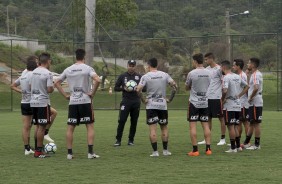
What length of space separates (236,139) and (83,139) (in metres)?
4.56

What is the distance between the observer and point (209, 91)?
14.7 metres

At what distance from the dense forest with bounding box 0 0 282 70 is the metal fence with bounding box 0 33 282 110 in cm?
8

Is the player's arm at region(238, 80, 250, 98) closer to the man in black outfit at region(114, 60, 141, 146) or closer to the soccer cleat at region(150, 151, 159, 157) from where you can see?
the soccer cleat at region(150, 151, 159, 157)

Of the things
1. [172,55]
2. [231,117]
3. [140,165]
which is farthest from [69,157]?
[172,55]

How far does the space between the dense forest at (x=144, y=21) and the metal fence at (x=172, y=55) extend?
0.08 metres

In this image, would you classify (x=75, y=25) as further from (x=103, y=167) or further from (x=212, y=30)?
(x=103, y=167)

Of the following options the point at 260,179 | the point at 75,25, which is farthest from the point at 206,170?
the point at 75,25

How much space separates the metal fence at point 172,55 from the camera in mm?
32812

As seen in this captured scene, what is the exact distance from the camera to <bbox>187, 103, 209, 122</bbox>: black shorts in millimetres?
13312

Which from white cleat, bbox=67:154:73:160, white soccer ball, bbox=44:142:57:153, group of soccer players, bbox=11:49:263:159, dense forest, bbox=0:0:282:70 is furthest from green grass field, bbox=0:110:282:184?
dense forest, bbox=0:0:282:70

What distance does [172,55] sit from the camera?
35375mm

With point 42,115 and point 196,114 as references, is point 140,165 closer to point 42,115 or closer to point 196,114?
point 196,114

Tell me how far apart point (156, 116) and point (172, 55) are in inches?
874

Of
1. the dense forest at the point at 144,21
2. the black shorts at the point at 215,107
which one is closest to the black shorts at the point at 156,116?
the black shorts at the point at 215,107
